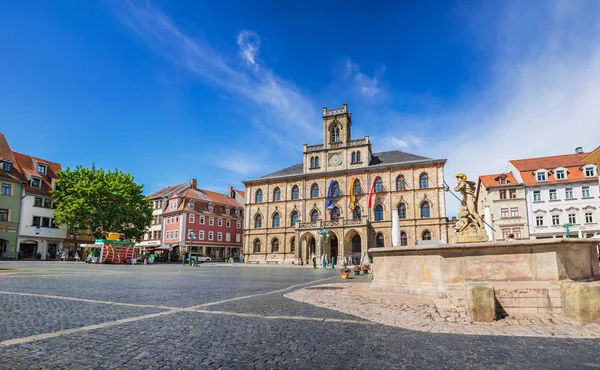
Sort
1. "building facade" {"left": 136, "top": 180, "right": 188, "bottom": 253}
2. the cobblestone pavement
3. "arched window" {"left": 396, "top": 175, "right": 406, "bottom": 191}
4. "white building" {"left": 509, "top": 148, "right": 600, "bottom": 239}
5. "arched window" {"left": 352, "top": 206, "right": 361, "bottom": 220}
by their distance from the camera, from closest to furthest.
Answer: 1. the cobblestone pavement
2. "white building" {"left": 509, "top": 148, "right": 600, "bottom": 239}
3. "arched window" {"left": 396, "top": 175, "right": 406, "bottom": 191}
4. "arched window" {"left": 352, "top": 206, "right": 361, "bottom": 220}
5. "building facade" {"left": 136, "top": 180, "right": 188, "bottom": 253}

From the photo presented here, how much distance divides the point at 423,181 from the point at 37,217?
46.4m

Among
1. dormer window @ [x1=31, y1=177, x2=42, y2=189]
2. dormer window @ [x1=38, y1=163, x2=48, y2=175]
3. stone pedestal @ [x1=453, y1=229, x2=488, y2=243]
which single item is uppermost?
dormer window @ [x1=38, y1=163, x2=48, y2=175]

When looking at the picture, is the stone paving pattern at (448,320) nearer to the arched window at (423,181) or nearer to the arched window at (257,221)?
the arched window at (423,181)

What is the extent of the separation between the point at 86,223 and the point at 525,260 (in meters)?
43.8

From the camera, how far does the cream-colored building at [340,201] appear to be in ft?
146

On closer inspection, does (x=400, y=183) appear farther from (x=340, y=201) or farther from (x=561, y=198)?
(x=561, y=198)

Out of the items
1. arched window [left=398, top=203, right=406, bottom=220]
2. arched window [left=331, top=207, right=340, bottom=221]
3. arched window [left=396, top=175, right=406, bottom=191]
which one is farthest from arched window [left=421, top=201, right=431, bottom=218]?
arched window [left=331, top=207, right=340, bottom=221]

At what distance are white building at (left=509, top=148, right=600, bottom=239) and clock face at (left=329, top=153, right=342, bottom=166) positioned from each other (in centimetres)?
2255

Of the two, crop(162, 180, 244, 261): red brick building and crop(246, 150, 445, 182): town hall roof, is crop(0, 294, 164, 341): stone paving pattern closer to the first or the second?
crop(246, 150, 445, 182): town hall roof

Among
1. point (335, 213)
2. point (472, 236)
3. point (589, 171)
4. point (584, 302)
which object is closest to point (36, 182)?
point (335, 213)

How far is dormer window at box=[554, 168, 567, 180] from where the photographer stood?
4310cm

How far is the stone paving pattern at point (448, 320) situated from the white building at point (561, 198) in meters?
42.2

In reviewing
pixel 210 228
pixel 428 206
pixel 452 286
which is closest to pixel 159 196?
pixel 210 228

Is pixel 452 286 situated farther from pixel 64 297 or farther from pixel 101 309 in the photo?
pixel 64 297
